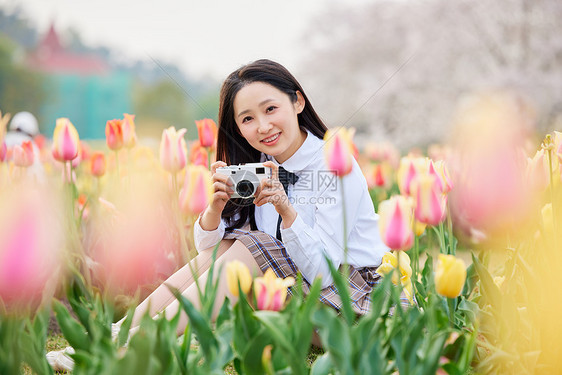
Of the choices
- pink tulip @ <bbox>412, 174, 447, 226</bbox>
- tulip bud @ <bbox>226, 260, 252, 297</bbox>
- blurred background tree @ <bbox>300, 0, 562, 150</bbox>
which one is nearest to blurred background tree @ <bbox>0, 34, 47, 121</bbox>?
blurred background tree @ <bbox>300, 0, 562, 150</bbox>

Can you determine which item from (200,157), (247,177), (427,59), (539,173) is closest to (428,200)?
(539,173)

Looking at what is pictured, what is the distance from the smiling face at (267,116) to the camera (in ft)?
6.64

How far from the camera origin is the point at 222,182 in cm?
189

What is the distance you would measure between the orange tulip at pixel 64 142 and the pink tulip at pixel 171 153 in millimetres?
366

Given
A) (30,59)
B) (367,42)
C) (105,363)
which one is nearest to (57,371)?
(105,363)

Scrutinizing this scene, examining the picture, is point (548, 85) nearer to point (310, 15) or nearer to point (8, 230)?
point (310, 15)

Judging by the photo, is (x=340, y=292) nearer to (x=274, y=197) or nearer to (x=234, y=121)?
(x=274, y=197)

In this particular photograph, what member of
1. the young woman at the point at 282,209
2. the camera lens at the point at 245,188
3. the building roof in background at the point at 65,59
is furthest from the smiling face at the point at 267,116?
the building roof in background at the point at 65,59

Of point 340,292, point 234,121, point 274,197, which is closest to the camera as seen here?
point 340,292

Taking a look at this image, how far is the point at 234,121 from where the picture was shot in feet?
7.37

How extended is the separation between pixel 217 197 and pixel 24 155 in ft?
3.80

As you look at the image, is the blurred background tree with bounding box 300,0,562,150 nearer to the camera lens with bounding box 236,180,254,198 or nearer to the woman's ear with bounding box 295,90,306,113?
the woman's ear with bounding box 295,90,306,113

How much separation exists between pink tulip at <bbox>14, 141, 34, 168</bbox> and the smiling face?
1.11 metres

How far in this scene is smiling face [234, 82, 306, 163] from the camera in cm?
202
